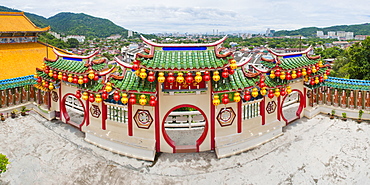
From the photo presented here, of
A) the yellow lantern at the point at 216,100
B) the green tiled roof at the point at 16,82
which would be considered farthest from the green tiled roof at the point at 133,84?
the green tiled roof at the point at 16,82

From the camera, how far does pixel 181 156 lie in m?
11.6

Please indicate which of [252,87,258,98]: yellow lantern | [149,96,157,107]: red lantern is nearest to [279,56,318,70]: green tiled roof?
[252,87,258,98]: yellow lantern

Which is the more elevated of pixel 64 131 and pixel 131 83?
pixel 131 83

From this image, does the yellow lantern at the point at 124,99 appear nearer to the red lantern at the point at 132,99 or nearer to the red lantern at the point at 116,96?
the red lantern at the point at 132,99

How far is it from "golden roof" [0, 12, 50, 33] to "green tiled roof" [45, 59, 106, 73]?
40.8ft

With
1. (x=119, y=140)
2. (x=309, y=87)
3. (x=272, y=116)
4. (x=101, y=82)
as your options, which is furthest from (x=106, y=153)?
(x=309, y=87)

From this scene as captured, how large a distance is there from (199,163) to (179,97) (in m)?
2.98

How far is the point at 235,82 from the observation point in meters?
11.3

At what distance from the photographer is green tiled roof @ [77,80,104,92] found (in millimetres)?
12041

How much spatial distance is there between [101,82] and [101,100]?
37.8 inches

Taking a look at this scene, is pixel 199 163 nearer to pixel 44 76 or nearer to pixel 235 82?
pixel 235 82

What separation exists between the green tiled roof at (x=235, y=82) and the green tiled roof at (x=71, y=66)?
644cm

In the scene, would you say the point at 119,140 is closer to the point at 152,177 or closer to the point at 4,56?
the point at 152,177

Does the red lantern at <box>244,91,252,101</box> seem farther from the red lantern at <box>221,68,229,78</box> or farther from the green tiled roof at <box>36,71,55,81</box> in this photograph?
the green tiled roof at <box>36,71,55,81</box>
